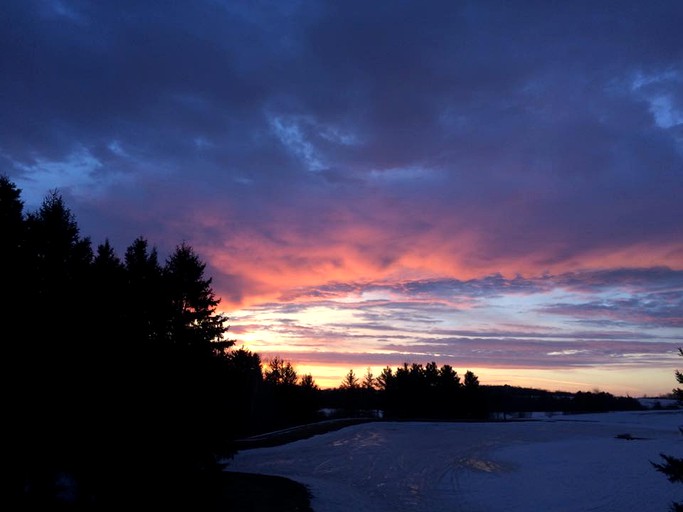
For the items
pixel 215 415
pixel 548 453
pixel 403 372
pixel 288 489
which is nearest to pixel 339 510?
pixel 288 489

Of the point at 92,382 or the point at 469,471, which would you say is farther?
the point at 469,471

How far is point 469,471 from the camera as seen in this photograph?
1310 inches

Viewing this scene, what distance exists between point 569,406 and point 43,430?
185 m

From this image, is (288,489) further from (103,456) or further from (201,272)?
(201,272)

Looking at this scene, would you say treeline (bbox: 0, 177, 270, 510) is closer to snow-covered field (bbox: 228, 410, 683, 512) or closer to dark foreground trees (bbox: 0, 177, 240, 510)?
dark foreground trees (bbox: 0, 177, 240, 510)

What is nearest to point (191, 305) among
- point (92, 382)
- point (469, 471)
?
point (92, 382)

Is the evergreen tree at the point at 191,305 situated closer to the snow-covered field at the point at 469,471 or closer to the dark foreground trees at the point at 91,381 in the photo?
the dark foreground trees at the point at 91,381

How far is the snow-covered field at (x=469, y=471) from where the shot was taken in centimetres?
2453

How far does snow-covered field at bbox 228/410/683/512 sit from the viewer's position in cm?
2453

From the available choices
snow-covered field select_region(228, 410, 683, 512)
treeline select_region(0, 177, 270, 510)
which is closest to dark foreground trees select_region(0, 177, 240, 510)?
treeline select_region(0, 177, 270, 510)

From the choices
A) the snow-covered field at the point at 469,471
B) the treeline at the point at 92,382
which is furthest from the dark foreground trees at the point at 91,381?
the snow-covered field at the point at 469,471

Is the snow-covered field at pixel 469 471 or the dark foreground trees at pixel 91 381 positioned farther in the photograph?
the snow-covered field at pixel 469 471

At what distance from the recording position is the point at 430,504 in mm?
23203

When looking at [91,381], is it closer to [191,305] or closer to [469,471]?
[191,305]
